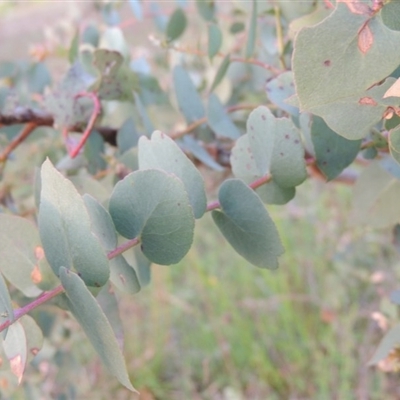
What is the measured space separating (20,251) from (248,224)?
0.16 meters

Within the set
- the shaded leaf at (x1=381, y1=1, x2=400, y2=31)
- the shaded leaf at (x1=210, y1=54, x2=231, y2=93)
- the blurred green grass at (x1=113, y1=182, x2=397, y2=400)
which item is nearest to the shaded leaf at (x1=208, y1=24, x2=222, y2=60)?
the shaded leaf at (x1=210, y1=54, x2=231, y2=93)

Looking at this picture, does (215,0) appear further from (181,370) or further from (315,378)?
(181,370)

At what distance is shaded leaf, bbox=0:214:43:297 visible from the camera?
0.39 m

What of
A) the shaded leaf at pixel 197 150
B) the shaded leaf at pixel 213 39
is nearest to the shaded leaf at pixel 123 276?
the shaded leaf at pixel 197 150

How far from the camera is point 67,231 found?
12.5 inches

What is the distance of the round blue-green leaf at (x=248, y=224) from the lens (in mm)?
373

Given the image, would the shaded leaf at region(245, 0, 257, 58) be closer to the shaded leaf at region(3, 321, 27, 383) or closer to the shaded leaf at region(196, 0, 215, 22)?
the shaded leaf at region(196, 0, 215, 22)

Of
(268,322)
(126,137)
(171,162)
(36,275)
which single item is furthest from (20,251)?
(268,322)

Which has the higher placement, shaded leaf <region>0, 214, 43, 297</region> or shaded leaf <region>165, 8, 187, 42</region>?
shaded leaf <region>0, 214, 43, 297</region>

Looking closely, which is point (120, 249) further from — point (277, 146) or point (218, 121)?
point (218, 121)

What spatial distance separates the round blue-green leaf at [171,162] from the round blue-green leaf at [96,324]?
3.5 inches

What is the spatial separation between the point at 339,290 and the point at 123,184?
4.51 ft

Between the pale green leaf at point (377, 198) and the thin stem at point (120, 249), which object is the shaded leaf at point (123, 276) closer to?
the thin stem at point (120, 249)

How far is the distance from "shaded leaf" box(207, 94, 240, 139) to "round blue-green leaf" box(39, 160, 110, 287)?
0.96 feet
